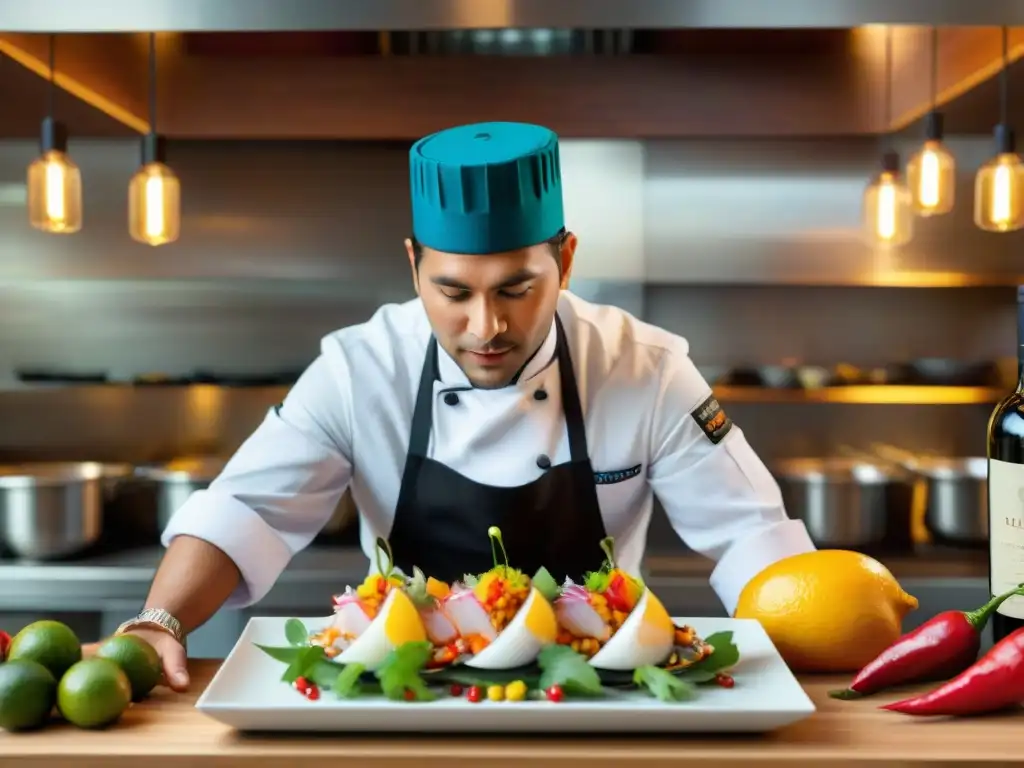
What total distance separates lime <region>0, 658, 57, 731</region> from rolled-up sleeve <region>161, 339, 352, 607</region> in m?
0.67

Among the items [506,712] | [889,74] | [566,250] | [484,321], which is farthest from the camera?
[889,74]

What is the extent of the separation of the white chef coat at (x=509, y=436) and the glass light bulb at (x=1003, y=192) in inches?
46.6

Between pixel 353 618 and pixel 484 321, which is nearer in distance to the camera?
pixel 353 618

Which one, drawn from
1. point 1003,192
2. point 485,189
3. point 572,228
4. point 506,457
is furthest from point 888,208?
point 485,189

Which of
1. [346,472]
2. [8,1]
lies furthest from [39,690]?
[8,1]

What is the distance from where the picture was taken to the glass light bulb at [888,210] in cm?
311

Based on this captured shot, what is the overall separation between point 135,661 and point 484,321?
24.5 inches

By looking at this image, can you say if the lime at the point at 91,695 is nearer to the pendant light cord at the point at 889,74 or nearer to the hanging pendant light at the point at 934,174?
the hanging pendant light at the point at 934,174

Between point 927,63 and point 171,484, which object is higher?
point 927,63

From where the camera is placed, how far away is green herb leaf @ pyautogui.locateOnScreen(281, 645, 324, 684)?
1.10m

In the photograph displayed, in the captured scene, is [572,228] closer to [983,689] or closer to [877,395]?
[877,395]

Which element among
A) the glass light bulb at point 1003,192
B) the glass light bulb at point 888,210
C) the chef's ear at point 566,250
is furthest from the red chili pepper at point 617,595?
the glass light bulb at point 888,210

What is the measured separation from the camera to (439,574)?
2.09 meters

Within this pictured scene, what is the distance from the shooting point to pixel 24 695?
1061 millimetres
